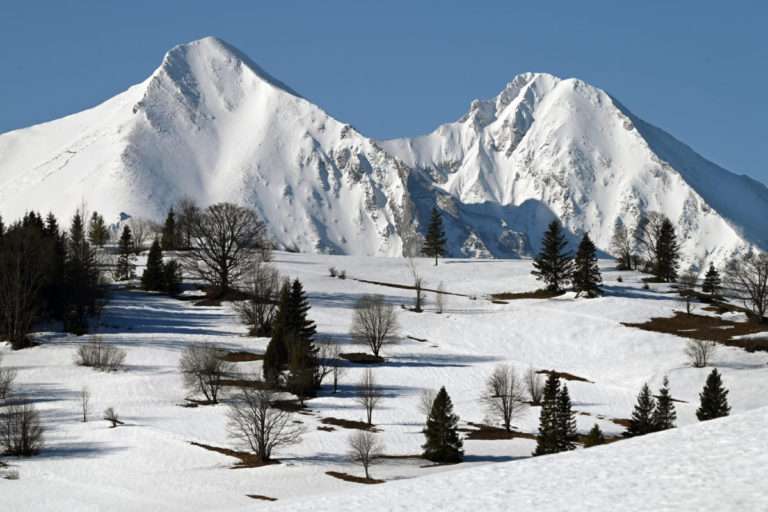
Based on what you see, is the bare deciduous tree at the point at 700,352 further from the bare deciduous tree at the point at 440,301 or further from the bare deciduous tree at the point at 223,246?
the bare deciduous tree at the point at 223,246

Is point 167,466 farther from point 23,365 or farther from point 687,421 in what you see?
point 687,421

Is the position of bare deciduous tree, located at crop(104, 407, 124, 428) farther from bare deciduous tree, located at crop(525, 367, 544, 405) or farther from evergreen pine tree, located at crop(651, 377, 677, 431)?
evergreen pine tree, located at crop(651, 377, 677, 431)

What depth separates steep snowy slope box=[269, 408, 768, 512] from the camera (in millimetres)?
19969

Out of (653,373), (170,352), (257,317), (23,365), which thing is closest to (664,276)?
(653,373)

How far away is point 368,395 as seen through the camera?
2554 inches

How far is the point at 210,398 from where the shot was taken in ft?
217

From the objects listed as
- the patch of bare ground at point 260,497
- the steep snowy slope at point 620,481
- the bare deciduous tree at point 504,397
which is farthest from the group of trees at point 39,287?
the steep snowy slope at point 620,481

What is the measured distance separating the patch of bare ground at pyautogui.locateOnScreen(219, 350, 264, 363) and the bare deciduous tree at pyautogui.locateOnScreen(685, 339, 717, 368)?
37.7 m

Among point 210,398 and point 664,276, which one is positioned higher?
point 664,276

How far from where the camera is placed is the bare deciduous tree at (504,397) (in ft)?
208

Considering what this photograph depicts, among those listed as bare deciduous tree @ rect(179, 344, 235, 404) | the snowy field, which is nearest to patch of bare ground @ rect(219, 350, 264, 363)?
the snowy field

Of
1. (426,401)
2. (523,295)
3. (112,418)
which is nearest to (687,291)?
(523,295)

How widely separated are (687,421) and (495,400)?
13747 millimetres

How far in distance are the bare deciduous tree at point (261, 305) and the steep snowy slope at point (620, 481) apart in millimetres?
62769
